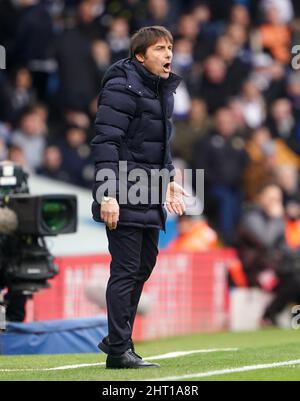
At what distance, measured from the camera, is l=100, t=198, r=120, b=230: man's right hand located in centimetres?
781

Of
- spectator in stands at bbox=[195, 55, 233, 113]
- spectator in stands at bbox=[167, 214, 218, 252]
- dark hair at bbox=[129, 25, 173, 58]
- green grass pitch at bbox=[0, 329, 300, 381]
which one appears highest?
spectator in stands at bbox=[195, 55, 233, 113]

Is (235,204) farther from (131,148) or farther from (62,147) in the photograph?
(131,148)

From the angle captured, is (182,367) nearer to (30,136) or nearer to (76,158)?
(30,136)

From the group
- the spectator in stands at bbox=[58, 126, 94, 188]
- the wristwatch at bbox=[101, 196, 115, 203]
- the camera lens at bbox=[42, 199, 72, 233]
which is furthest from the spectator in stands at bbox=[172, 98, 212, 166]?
the wristwatch at bbox=[101, 196, 115, 203]

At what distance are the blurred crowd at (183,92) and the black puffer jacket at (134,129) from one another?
6.85 meters

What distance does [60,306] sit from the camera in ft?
43.4

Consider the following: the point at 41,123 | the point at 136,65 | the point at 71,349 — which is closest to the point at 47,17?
the point at 41,123

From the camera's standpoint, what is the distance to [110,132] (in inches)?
311

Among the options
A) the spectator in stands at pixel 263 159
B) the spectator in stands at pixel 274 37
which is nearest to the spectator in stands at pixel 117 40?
the spectator in stands at pixel 263 159

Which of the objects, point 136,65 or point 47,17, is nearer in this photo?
point 136,65

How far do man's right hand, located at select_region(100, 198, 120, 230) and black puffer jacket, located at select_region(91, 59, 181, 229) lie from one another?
75mm

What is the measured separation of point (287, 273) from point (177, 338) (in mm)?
1729

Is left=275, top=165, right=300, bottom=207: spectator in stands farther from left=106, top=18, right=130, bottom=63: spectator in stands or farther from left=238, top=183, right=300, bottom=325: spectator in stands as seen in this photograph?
left=106, top=18, right=130, bottom=63: spectator in stands

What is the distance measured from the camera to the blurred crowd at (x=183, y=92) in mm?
16656
